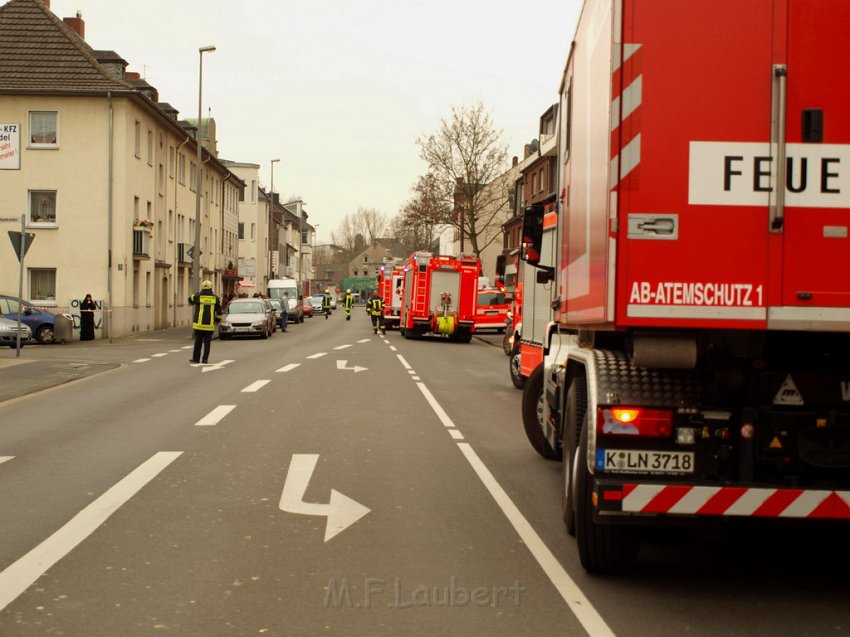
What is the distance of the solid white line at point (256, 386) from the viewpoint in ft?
52.9

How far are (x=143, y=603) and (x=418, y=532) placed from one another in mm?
2114

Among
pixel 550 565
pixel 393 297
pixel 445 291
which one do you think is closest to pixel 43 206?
pixel 445 291

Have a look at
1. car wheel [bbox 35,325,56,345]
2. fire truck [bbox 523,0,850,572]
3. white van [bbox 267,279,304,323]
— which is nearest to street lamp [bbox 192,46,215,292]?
car wheel [bbox 35,325,56,345]

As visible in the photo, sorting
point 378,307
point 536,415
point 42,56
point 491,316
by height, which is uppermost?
point 42,56

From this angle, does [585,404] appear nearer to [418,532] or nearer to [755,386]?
[755,386]

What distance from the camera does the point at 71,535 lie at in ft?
20.4

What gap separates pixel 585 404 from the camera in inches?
227

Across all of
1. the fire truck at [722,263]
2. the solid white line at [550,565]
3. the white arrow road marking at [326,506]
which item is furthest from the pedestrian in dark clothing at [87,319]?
the fire truck at [722,263]

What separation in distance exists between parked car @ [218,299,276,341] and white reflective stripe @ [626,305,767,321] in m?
32.6

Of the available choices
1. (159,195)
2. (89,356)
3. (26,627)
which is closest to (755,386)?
(26,627)

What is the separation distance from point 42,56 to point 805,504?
123 ft

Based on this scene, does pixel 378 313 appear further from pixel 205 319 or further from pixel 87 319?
pixel 205 319

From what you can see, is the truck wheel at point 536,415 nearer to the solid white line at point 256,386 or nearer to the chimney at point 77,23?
the solid white line at point 256,386

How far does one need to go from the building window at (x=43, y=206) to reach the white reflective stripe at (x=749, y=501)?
35003 mm
